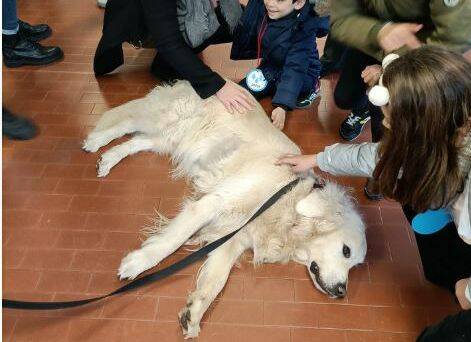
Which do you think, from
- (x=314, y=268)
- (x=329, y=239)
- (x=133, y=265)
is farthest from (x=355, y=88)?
(x=133, y=265)

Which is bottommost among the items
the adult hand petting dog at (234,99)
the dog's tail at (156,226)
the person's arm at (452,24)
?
the dog's tail at (156,226)

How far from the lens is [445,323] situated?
1498mm

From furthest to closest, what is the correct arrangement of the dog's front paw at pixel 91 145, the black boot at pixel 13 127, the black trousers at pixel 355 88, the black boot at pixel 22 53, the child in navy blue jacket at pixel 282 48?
the black boot at pixel 22 53 < the child in navy blue jacket at pixel 282 48 < the dog's front paw at pixel 91 145 < the black trousers at pixel 355 88 < the black boot at pixel 13 127

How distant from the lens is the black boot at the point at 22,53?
10.5 feet

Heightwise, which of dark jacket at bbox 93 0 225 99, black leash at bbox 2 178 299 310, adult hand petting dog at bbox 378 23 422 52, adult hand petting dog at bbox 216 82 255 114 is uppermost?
adult hand petting dog at bbox 378 23 422 52

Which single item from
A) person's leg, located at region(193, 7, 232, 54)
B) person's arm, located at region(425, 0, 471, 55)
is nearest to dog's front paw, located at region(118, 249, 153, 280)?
person's arm, located at region(425, 0, 471, 55)

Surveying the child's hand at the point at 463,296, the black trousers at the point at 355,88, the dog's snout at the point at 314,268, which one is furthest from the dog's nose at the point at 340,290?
the black trousers at the point at 355,88

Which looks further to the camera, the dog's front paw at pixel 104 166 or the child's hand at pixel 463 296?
the dog's front paw at pixel 104 166

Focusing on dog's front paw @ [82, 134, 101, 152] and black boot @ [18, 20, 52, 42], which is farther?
black boot @ [18, 20, 52, 42]

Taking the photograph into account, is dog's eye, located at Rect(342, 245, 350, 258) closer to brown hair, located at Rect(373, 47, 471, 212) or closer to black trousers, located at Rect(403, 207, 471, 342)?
black trousers, located at Rect(403, 207, 471, 342)

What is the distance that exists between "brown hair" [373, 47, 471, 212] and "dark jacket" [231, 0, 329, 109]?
1.53 m

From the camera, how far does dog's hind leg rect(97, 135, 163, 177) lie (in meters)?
2.45

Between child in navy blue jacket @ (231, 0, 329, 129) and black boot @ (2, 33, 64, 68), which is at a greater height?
child in navy blue jacket @ (231, 0, 329, 129)

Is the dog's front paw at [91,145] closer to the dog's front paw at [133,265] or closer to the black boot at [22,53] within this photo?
the dog's front paw at [133,265]
